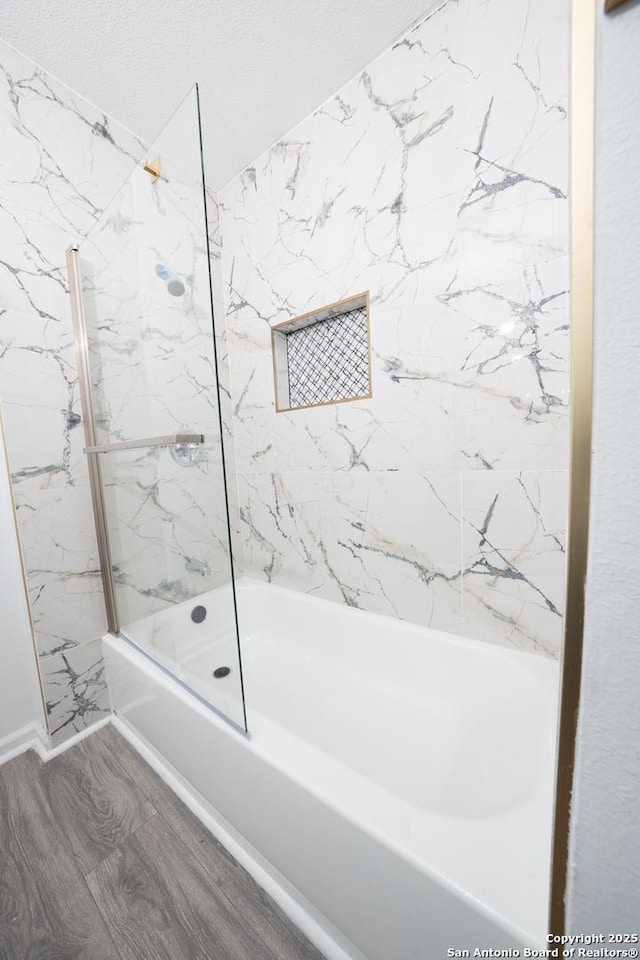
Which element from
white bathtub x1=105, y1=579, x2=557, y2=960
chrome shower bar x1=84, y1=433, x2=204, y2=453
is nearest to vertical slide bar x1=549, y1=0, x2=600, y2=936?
white bathtub x1=105, y1=579, x2=557, y2=960

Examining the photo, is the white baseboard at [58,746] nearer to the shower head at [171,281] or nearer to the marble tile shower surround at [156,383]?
the marble tile shower surround at [156,383]

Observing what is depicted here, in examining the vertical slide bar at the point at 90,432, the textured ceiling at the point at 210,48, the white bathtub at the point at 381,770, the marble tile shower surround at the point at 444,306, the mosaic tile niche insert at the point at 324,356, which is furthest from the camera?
the mosaic tile niche insert at the point at 324,356

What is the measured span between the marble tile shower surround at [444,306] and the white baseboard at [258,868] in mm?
811

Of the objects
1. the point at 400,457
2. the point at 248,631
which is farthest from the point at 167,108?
the point at 248,631

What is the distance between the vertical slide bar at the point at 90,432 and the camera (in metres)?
1.33

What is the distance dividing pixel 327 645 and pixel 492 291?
4.88 ft

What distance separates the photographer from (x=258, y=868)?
0.90 meters

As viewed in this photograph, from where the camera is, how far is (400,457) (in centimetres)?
131

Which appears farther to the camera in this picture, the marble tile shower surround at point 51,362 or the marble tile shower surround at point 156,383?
the marble tile shower surround at point 51,362

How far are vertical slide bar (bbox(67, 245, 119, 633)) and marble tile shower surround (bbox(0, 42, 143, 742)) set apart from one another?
0.10 feet

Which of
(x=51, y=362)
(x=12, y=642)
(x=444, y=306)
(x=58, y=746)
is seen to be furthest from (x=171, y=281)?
(x=58, y=746)

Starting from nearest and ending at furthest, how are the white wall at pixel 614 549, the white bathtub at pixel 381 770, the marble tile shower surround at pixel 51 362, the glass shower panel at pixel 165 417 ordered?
the white wall at pixel 614 549 → the white bathtub at pixel 381 770 → the glass shower panel at pixel 165 417 → the marble tile shower surround at pixel 51 362

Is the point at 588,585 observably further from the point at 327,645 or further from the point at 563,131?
the point at 327,645

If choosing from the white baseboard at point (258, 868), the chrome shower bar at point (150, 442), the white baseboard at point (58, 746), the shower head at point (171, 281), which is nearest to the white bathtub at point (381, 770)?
the white baseboard at point (258, 868)
